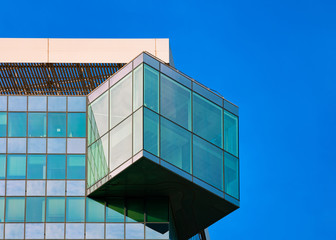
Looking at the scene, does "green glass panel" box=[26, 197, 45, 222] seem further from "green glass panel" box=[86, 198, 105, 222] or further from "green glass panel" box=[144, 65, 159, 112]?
"green glass panel" box=[144, 65, 159, 112]

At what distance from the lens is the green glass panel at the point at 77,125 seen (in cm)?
5831

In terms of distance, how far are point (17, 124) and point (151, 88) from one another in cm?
814

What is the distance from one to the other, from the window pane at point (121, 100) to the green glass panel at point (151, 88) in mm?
1012

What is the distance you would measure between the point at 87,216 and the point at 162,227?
13.3ft

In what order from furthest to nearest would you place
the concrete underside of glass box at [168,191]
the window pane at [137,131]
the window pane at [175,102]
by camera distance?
the window pane at [175,102], the concrete underside of glass box at [168,191], the window pane at [137,131]

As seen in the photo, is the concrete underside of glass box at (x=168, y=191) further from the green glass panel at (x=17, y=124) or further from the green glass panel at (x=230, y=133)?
the green glass panel at (x=17, y=124)

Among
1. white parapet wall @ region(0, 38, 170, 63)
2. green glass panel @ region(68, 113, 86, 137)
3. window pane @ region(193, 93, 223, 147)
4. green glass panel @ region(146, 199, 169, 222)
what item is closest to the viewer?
green glass panel @ region(146, 199, 169, 222)

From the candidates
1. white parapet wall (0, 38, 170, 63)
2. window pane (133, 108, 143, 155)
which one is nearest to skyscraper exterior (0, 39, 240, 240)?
window pane (133, 108, 143, 155)

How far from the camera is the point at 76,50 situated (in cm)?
6488

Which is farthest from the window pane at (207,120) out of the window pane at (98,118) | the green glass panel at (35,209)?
the green glass panel at (35,209)

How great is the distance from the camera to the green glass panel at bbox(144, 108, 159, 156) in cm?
5416

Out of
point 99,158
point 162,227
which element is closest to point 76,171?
point 99,158

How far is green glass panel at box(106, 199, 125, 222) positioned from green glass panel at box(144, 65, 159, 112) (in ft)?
19.2

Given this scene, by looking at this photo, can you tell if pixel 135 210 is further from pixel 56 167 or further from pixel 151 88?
pixel 151 88
